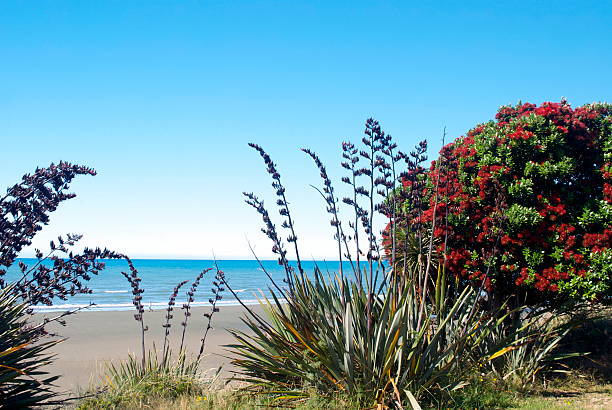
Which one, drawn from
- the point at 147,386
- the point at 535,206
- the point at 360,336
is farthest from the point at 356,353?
the point at 535,206

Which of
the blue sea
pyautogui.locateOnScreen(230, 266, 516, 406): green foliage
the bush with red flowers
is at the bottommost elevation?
the blue sea

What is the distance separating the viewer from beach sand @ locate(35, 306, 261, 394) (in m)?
12.8

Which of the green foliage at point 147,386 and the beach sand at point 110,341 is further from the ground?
the green foliage at point 147,386

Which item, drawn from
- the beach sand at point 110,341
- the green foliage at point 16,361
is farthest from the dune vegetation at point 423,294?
the beach sand at point 110,341

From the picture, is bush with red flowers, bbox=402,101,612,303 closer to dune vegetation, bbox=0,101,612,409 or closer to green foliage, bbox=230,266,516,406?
dune vegetation, bbox=0,101,612,409

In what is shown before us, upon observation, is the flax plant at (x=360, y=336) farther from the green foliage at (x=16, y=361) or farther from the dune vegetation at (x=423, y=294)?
the green foliage at (x=16, y=361)

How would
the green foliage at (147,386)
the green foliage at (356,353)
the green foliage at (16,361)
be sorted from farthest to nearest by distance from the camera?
the green foliage at (147,386), the green foliage at (356,353), the green foliage at (16,361)

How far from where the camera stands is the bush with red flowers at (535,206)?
8.22m

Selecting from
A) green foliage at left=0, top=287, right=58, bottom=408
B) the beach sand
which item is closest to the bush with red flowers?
the beach sand

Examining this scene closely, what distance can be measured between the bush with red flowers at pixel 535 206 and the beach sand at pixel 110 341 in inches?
213

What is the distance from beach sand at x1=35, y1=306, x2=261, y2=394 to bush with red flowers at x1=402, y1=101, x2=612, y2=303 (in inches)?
213

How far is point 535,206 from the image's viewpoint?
863 centimetres

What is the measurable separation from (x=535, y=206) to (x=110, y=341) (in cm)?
1616

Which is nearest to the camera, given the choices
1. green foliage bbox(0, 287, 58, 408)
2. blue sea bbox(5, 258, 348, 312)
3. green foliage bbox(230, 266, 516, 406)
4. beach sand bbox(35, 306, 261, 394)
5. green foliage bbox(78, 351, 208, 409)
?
green foliage bbox(0, 287, 58, 408)
